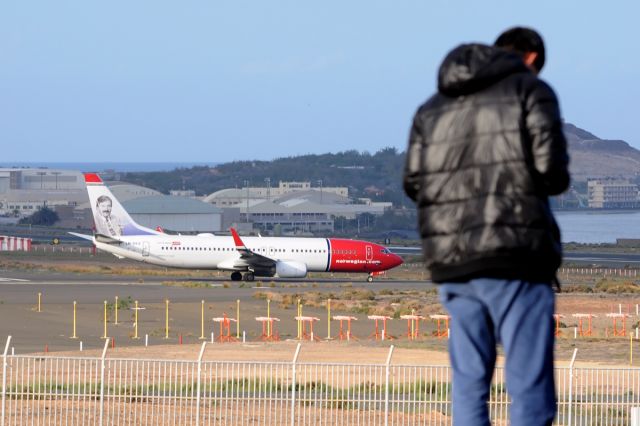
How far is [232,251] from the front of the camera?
67562 millimetres

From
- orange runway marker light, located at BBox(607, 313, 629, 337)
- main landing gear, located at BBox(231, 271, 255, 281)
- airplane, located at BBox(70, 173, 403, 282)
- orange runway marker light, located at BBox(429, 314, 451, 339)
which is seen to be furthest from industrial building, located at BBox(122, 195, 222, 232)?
orange runway marker light, located at BBox(607, 313, 629, 337)

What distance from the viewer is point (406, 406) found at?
16.6 meters

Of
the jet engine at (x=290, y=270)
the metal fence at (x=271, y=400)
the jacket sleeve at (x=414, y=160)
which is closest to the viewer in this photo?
the jacket sleeve at (x=414, y=160)

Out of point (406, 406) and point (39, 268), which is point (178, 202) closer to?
point (39, 268)

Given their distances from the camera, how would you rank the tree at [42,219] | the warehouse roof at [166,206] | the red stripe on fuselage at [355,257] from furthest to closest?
the tree at [42,219], the warehouse roof at [166,206], the red stripe on fuselage at [355,257]

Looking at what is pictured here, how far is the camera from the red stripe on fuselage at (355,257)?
67938mm

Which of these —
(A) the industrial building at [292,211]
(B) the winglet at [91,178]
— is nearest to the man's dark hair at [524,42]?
(B) the winglet at [91,178]

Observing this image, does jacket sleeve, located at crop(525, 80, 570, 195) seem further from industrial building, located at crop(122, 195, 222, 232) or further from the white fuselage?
industrial building, located at crop(122, 195, 222, 232)

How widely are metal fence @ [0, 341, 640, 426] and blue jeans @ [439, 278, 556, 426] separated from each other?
32.0 ft

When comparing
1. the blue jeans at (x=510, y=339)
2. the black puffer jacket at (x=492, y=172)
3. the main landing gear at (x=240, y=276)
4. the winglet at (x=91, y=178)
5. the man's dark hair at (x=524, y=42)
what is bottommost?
the main landing gear at (x=240, y=276)

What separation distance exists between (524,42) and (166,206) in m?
142

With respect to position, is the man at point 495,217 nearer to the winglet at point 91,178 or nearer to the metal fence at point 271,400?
the metal fence at point 271,400

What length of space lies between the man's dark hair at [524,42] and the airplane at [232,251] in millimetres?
61178

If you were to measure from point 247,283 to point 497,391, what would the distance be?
48.4m
